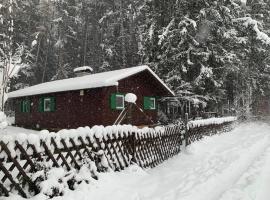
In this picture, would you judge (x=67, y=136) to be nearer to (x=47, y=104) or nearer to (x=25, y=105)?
(x=47, y=104)

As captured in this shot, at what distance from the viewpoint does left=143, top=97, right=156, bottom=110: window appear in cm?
2162

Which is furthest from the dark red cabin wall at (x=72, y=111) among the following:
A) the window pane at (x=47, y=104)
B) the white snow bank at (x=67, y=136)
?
the white snow bank at (x=67, y=136)

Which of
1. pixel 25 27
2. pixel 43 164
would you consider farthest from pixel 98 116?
pixel 25 27

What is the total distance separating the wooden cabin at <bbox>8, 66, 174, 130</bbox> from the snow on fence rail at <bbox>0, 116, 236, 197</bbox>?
23.0 feet

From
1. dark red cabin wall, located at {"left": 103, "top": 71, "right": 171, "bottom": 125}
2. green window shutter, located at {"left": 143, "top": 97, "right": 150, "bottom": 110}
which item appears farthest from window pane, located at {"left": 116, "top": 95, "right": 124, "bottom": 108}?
green window shutter, located at {"left": 143, "top": 97, "right": 150, "bottom": 110}

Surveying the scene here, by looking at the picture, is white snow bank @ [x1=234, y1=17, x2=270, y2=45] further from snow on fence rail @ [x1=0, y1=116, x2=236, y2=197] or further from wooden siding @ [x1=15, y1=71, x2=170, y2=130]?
snow on fence rail @ [x1=0, y1=116, x2=236, y2=197]

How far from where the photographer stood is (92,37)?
149 feet

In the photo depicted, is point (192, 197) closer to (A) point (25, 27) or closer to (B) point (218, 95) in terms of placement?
(B) point (218, 95)

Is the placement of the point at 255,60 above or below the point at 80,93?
above

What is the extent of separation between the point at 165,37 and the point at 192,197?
65.1 feet

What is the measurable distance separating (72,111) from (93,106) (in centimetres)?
235

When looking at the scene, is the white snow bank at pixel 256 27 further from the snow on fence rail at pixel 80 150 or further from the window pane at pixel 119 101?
the snow on fence rail at pixel 80 150

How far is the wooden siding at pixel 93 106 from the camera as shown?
18.0m

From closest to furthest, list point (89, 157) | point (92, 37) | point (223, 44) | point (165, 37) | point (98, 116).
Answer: point (89, 157) < point (98, 116) < point (165, 37) < point (223, 44) < point (92, 37)
